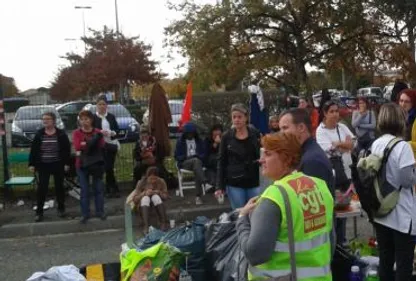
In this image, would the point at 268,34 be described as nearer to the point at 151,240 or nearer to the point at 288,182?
the point at 151,240

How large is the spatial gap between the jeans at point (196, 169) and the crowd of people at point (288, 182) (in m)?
1.53

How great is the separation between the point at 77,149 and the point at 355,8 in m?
12.4

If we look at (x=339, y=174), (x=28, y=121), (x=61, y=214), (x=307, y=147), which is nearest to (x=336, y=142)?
(x=339, y=174)

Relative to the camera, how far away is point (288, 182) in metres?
2.81

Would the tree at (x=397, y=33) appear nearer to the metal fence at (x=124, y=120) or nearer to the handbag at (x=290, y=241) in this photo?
the metal fence at (x=124, y=120)

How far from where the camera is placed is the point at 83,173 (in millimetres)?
9133

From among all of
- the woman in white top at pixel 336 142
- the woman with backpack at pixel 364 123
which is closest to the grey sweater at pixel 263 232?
the woman in white top at pixel 336 142

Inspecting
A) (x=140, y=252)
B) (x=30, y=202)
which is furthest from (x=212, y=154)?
(x=140, y=252)

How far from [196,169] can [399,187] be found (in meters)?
6.15

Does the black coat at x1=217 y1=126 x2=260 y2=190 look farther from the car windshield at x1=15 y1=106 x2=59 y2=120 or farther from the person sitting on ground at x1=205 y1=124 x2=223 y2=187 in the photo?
the car windshield at x1=15 y1=106 x2=59 y2=120

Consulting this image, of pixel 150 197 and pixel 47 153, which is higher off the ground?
pixel 47 153

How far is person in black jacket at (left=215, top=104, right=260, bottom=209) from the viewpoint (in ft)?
20.9

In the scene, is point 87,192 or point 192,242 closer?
point 192,242

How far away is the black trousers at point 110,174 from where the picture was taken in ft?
34.8
